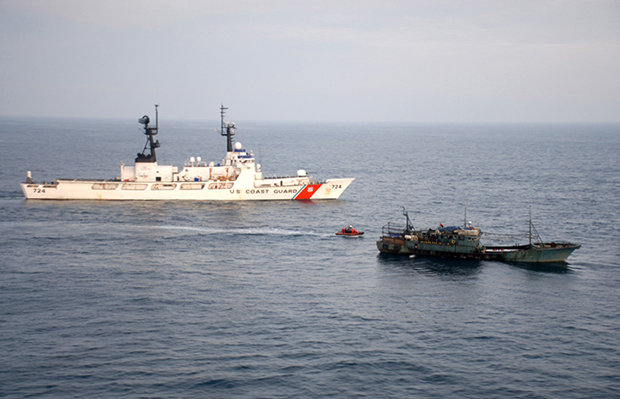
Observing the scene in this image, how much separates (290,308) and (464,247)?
89.3ft

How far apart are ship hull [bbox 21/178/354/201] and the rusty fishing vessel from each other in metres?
35.7

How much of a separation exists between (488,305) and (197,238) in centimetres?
4047

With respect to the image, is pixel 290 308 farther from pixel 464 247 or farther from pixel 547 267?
pixel 547 267

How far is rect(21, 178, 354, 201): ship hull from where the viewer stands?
102 metres

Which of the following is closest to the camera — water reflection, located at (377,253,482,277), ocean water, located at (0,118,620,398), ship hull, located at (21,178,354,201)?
ocean water, located at (0,118,620,398)

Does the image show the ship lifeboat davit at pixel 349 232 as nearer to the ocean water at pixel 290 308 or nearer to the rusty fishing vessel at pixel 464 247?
the ocean water at pixel 290 308

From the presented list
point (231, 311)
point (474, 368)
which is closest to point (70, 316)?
point (231, 311)

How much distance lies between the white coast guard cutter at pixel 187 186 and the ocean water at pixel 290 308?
9.29 metres

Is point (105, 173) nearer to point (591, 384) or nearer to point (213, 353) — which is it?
point (213, 353)

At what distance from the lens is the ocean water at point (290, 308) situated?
1558 inches

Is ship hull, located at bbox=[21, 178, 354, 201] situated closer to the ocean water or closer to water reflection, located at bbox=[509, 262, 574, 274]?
the ocean water

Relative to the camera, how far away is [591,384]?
3950 centimetres

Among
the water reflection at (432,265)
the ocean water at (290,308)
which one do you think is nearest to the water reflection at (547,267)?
the ocean water at (290,308)

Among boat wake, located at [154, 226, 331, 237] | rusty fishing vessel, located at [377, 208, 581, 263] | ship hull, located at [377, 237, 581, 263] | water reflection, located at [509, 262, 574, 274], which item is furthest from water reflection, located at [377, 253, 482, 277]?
boat wake, located at [154, 226, 331, 237]
